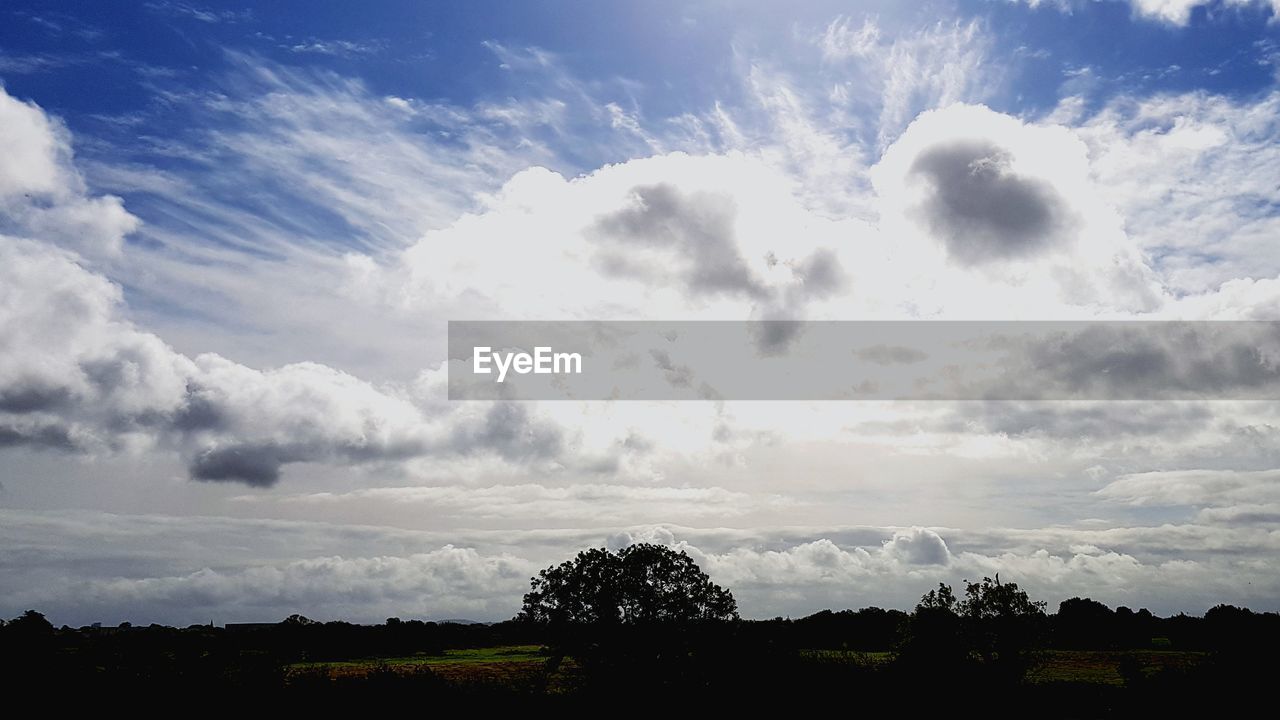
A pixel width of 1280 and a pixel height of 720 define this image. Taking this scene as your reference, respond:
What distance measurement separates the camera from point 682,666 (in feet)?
179

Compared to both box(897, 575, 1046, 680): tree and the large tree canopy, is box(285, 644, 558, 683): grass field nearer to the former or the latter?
the large tree canopy

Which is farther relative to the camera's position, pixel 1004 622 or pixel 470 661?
pixel 470 661

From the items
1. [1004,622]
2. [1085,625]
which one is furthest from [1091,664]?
[1085,625]

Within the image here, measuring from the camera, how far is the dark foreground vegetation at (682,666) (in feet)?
166

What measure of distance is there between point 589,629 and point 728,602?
1302 cm

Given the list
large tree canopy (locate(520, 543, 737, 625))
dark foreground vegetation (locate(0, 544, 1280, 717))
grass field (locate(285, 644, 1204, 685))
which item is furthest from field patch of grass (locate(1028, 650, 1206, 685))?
large tree canopy (locate(520, 543, 737, 625))

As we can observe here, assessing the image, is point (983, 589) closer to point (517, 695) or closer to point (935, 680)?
point (935, 680)

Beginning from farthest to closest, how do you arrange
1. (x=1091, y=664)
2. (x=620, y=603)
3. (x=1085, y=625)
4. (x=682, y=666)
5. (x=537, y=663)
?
(x=1085, y=625), (x=1091, y=664), (x=537, y=663), (x=620, y=603), (x=682, y=666)

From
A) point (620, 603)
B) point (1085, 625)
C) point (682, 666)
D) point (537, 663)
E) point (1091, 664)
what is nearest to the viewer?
point (682, 666)

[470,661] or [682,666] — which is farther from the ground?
[682,666]

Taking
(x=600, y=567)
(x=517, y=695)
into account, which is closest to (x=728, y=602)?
(x=600, y=567)

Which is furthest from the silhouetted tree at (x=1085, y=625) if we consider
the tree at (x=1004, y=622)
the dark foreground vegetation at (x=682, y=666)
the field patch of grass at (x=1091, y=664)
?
the dark foreground vegetation at (x=682, y=666)

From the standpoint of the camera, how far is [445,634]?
156500 millimetres

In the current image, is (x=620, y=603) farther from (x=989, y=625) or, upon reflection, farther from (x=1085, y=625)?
(x=1085, y=625)
